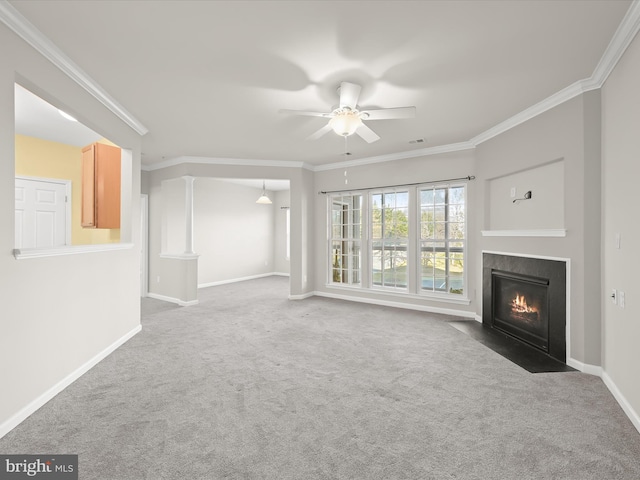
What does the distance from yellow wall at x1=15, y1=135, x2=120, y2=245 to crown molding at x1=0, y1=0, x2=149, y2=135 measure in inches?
83.0

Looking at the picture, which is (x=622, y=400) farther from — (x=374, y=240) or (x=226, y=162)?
(x=226, y=162)

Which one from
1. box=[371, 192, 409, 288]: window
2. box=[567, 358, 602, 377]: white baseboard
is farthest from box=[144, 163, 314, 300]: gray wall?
box=[567, 358, 602, 377]: white baseboard

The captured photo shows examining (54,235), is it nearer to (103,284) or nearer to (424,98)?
(103,284)

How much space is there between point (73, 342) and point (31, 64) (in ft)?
7.40

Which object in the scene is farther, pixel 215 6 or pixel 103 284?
pixel 103 284

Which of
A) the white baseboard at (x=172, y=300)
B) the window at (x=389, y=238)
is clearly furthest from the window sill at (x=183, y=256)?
the window at (x=389, y=238)

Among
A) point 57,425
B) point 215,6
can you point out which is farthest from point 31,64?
point 57,425

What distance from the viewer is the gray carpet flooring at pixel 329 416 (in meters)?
1.67

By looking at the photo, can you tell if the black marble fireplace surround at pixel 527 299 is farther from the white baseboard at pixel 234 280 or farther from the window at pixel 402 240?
the white baseboard at pixel 234 280

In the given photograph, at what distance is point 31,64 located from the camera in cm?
217

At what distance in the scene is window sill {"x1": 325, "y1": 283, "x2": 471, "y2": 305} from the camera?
480 cm

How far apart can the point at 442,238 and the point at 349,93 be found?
10.5 feet

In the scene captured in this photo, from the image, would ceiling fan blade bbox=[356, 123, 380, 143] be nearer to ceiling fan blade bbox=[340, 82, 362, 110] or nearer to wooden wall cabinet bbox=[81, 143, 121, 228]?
ceiling fan blade bbox=[340, 82, 362, 110]

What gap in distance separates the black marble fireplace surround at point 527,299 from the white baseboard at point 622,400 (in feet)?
1.57
